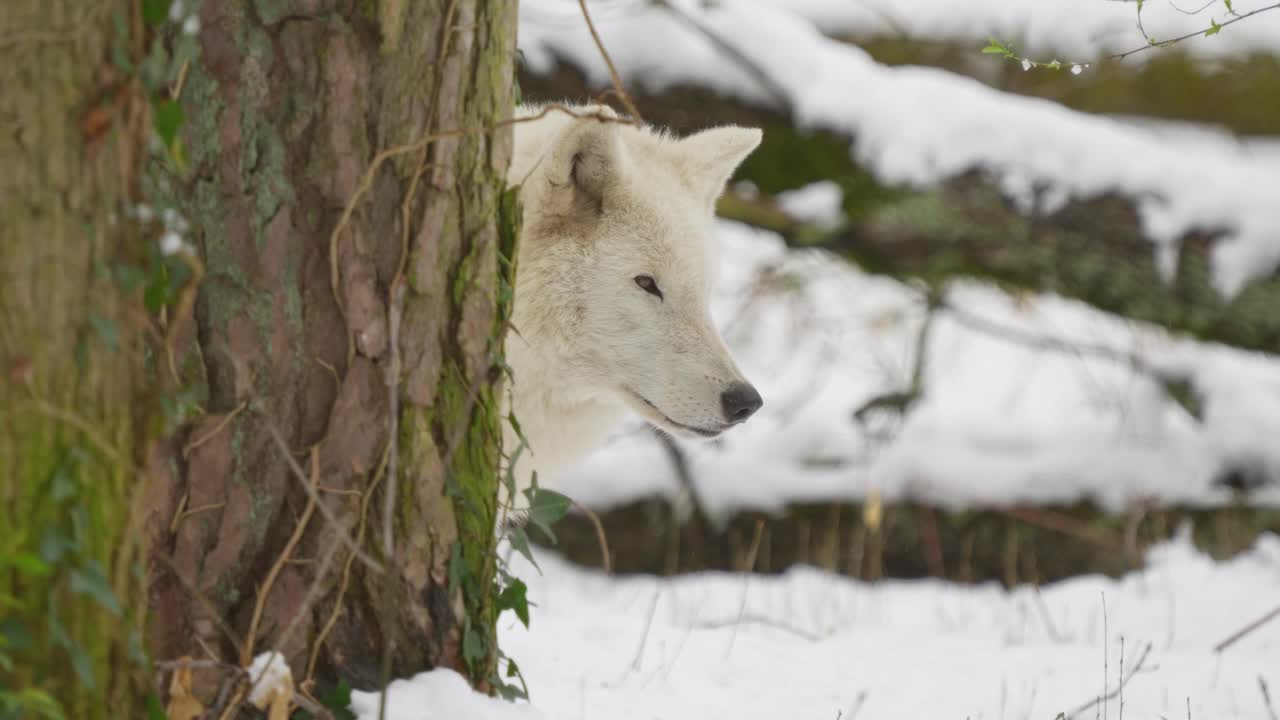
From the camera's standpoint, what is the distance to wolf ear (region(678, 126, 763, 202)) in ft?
12.3

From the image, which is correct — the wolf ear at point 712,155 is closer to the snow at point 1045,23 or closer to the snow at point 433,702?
the snow at point 433,702

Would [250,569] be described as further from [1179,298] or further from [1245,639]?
[1179,298]

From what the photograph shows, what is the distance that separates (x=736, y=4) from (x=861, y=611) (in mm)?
3238

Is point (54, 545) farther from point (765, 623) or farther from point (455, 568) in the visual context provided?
point (765, 623)

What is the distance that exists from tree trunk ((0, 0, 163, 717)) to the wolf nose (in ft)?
6.26

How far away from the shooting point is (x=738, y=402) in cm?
323

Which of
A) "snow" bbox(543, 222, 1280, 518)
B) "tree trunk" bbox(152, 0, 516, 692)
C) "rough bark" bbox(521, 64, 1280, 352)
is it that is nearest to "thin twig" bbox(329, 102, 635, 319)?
"tree trunk" bbox(152, 0, 516, 692)

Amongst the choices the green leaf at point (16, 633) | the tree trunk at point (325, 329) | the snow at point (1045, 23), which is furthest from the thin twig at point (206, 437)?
the snow at point (1045, 23)

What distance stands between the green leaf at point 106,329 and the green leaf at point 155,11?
0.41 meters

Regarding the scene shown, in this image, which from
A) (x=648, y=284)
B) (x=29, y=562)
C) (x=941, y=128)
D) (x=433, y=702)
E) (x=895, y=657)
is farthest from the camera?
(x=941, y=128)

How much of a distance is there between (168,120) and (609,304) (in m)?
1.83

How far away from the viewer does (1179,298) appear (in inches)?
229

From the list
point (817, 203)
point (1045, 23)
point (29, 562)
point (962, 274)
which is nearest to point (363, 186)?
point (29, 562)

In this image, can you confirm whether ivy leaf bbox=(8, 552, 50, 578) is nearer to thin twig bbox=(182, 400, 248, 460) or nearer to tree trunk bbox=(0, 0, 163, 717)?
tree trunk bbox=(0, 0, 163, 717)
